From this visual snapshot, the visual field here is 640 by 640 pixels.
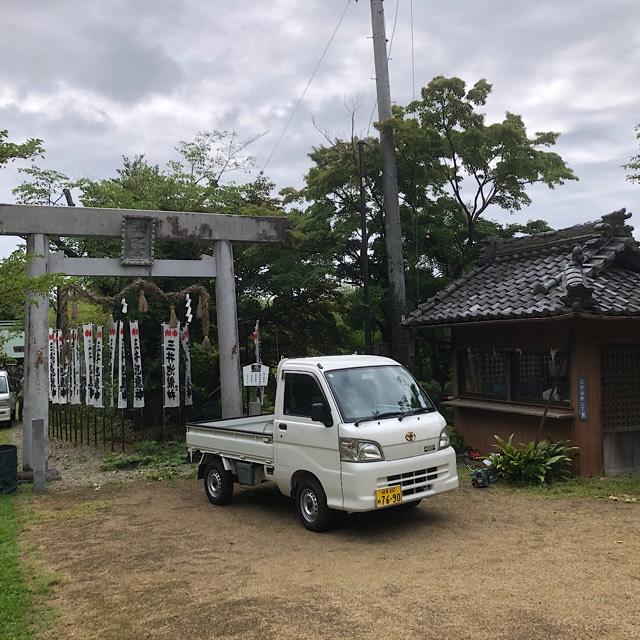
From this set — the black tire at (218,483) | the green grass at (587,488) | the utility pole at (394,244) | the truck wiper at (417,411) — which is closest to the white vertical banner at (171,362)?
the black tire at (218,483)

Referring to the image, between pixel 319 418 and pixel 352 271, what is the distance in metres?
9.15

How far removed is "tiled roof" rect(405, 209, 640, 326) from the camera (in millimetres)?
9789

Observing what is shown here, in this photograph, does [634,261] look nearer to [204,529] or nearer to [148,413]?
[204,529]

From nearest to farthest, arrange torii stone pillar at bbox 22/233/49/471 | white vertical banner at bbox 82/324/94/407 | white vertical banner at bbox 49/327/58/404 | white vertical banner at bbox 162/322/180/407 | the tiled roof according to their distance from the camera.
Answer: the tiled roof
torii stone pillar at bbox 22/233/49/471
white vertical banner at bbox 162/322/180/407
white vertical banner at bbox 82/324/94/407
white vertical banner at bbox 49/327/58/404

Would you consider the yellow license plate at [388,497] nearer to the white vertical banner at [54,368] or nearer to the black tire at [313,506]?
the black tire at [313,506]

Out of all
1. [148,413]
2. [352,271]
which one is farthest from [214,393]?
[352,271]

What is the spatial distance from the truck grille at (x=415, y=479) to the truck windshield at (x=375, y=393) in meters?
0.74

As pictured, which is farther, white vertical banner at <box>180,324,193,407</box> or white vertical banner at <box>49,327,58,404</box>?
white vertical banner at <box>49,327,58,404</box>

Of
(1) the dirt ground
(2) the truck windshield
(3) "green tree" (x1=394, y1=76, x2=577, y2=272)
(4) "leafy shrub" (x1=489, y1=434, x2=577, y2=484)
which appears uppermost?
(3) "green tree" (x1=394, y1=76, x2=577, y2=272)

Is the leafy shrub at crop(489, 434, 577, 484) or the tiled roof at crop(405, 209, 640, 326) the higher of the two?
the tiled roof at crop(405, 209, 640, 326)

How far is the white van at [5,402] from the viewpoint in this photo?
20859 millimetres

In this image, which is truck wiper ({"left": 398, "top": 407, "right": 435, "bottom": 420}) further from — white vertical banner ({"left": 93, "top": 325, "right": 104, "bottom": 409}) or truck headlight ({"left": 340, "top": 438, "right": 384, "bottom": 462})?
white vertical banner ({"left": 93, "top": 325, "right": 104, "bottom": 409})

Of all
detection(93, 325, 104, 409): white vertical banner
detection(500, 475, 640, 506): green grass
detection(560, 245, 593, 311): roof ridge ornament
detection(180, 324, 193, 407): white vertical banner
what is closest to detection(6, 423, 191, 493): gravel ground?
detection(93, 325, 104, 409): white vertical banner

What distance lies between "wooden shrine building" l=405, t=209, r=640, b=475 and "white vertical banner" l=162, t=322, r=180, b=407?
5.29 m
